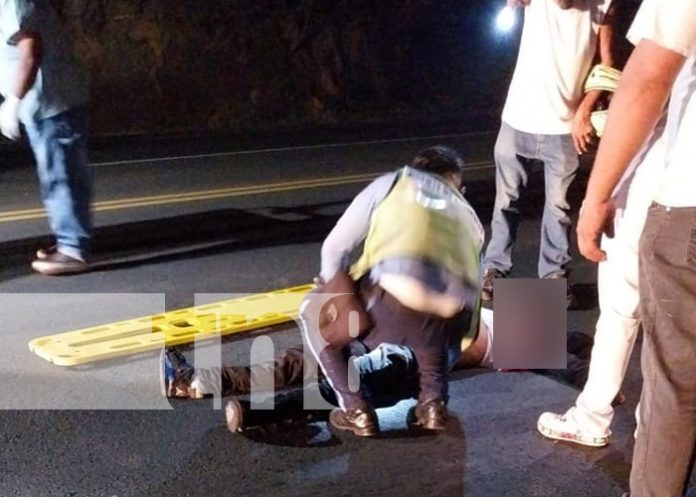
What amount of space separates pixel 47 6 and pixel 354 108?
13.2 metres

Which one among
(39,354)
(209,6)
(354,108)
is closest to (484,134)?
(354,108)

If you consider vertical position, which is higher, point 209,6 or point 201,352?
point 209,6

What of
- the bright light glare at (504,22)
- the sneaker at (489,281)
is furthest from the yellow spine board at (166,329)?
the bright light glare at (504,22)

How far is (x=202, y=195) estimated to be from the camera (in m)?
9.53

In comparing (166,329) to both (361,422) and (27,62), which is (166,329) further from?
(27,62)

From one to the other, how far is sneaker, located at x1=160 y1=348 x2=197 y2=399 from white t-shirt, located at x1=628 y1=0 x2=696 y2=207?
2.38 metres

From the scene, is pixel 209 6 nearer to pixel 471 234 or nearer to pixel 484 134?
pixel 484 134

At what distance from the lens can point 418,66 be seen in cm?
2216

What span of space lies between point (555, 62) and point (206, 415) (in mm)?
2915

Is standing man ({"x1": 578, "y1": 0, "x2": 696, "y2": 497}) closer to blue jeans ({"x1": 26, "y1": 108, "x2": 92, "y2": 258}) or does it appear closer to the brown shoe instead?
the brown shoe

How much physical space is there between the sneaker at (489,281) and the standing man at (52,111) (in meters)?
2.50

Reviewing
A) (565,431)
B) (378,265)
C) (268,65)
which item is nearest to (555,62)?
(378,265)

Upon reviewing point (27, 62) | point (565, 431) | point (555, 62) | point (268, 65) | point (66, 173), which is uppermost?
point (27, 62)

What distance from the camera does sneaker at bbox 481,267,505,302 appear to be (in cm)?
628
